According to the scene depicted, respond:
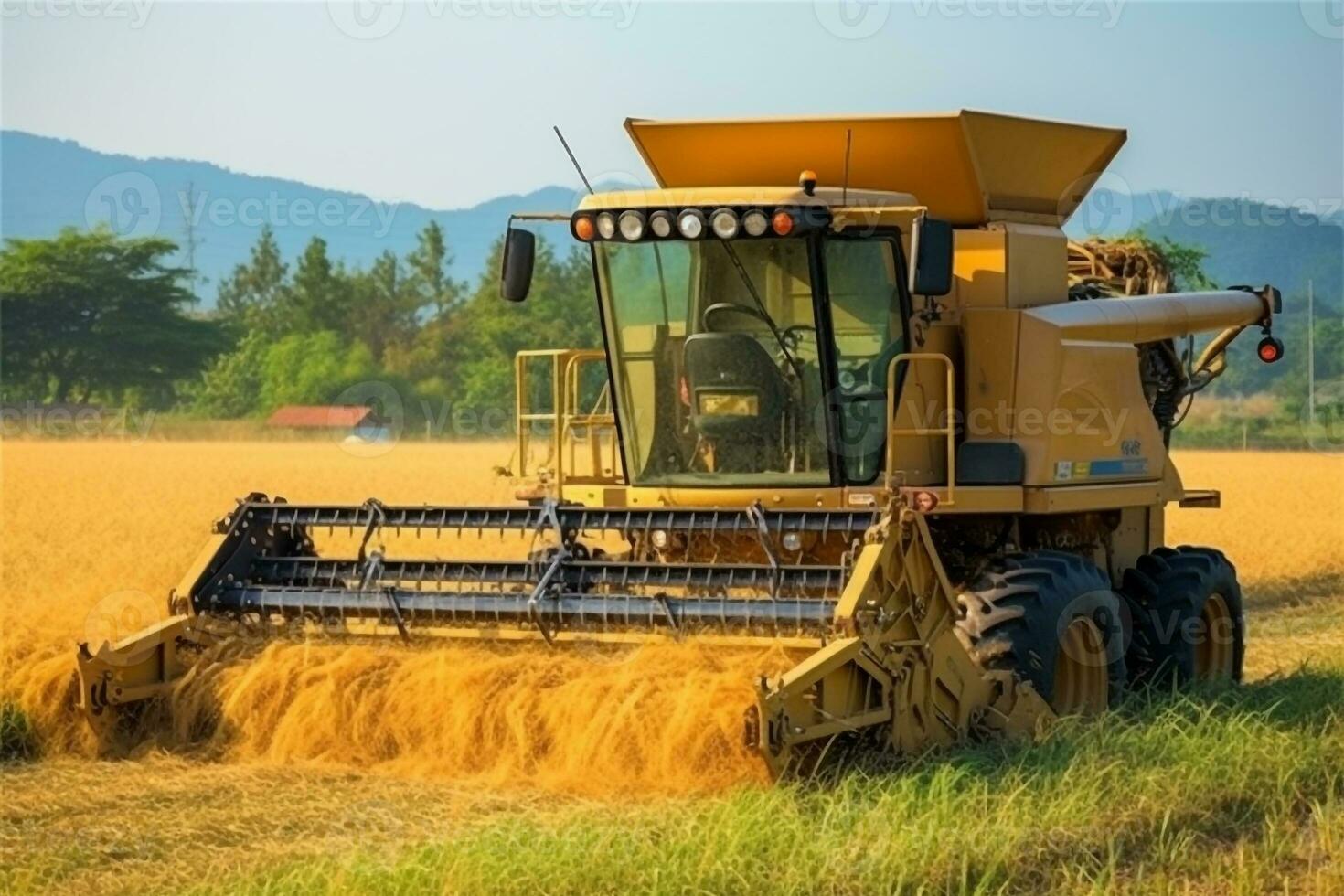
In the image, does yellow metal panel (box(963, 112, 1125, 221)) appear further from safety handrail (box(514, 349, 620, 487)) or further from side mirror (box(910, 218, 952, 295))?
safety handrail (box(514, 349, 620, 487))

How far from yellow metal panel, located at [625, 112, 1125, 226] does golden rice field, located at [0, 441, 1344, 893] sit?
2.58 m

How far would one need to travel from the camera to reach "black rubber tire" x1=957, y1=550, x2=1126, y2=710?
26.6 ft

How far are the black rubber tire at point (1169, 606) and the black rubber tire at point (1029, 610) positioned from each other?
4.24 feet

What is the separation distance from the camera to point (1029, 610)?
8.17 meters

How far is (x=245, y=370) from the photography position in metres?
64.7

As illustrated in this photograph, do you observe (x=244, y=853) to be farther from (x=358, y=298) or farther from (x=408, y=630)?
(x=358, y=298)

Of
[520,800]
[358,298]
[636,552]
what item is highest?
[358,298]

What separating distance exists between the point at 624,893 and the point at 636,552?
380cm

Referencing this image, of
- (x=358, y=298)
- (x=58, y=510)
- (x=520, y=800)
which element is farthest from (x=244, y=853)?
(x=358, y=298)

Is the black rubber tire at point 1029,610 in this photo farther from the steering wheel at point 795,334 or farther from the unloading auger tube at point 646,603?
the steering wheel at point 795,334

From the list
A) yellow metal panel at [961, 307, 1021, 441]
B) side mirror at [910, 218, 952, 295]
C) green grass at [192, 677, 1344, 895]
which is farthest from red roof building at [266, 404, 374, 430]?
green grass at [192, 677, 1344, 895]

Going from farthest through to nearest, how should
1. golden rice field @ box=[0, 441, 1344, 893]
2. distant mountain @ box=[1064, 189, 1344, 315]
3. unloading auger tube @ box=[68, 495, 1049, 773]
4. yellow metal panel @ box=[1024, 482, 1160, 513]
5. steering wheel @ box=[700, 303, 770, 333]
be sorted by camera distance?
distant mountain @ box=[1064, 189, 1344, 315], yellow metal panel @ box=[1024, 482, 1160, 513], steering wheel @ box=[700, 303, 770, 333], unloading auger tube @ box=[68, 495, 1049, 773], golden rice field @ box=[0, 441, 1344, 893]

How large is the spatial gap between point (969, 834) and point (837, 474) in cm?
274

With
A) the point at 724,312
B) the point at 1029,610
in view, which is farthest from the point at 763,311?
the point at 1029,610
